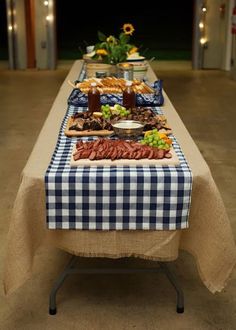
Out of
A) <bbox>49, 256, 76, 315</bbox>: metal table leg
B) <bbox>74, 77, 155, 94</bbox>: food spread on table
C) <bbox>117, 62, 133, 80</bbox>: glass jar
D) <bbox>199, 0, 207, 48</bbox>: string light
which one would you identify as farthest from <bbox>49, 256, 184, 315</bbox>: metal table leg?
<bbox>199, 0, 207, 48</bbox>: string light

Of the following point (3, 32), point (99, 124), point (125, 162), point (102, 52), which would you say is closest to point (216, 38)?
point (3, 32)

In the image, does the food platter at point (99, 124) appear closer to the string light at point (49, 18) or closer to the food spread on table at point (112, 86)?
the food spread on table at point (112, 86)

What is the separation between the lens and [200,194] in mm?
2357

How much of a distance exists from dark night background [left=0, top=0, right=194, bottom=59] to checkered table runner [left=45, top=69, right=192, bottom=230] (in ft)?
44.2

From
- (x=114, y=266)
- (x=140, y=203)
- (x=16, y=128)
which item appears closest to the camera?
(x=140, y=203)

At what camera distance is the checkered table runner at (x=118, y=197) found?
2.28 m

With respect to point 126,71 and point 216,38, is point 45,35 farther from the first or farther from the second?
point 126,71

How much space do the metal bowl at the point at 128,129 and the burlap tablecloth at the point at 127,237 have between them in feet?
1.43

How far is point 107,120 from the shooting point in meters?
3.08

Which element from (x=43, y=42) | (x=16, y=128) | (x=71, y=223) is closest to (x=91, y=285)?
(x=71, y=223)

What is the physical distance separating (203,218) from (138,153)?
404 mm

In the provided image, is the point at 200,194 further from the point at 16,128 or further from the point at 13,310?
the point at 16,128

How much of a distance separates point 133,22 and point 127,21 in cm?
21

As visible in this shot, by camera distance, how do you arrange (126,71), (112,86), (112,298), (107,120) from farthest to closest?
(126,71)
(112,86)
(107,120)
(112,298)
